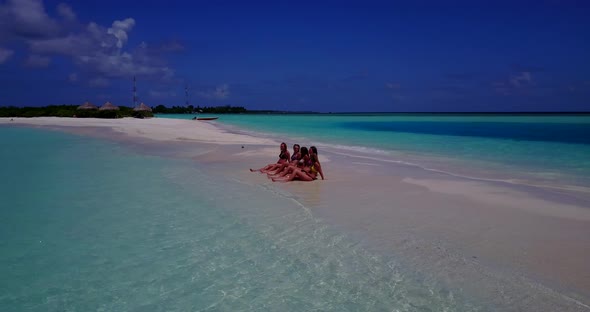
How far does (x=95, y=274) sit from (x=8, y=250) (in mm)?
1400

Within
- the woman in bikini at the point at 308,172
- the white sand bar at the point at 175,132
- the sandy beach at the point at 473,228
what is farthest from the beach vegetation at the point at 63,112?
the woman in bikini at the point at 308,172

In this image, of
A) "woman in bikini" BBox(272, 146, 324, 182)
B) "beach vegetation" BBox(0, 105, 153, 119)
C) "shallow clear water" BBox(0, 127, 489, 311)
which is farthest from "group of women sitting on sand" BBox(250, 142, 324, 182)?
"beach vegetation" BBox(0, 105, 153, 119)

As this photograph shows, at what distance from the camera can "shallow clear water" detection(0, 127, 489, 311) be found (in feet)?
11.7

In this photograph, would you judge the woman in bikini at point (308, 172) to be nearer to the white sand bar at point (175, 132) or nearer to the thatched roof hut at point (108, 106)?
the white sand bar at point (175, 132)

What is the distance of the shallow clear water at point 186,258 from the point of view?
11.7ft

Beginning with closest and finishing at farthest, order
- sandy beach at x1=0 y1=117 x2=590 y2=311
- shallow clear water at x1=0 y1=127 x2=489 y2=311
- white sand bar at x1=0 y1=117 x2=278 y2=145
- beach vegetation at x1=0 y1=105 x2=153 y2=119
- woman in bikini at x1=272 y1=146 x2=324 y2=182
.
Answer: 1. shallow clear water at x1=0 y1=127 x2=489 y2=311
2. sandy beach at x1=0 y1=117 x2=590 y2=311
3. woman in bikini at x1=272 y1=146 x2=324 y2=182
4. white sand bar at x1=0 y1=117 x2=278 y2=145
5. beach vegetation at x1=0 y1=105 x2=153 y2=119

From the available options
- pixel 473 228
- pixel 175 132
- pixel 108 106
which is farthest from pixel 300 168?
pixel 108 106

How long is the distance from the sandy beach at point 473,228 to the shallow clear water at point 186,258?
396 mm

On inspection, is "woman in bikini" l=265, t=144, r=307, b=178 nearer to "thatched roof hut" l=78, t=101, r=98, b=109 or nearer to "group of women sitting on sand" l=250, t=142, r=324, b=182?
"group of women sitting on sand" l=250, t=142, r=324, b=182

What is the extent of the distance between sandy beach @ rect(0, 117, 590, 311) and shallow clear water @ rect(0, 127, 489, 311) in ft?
1.30

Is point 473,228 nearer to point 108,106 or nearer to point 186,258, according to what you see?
point 186,258

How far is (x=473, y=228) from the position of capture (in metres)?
5.78

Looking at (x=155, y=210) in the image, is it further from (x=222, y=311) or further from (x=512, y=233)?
(x=512, y=233)

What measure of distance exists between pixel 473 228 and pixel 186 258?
3.83 metres
